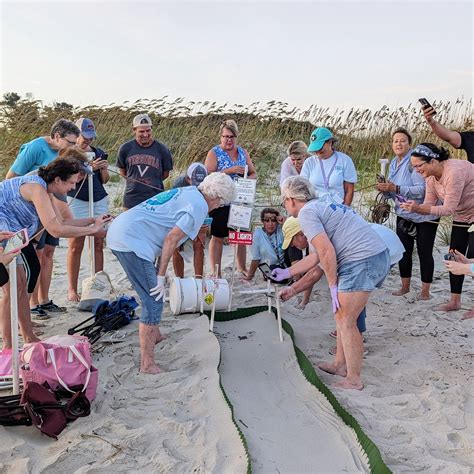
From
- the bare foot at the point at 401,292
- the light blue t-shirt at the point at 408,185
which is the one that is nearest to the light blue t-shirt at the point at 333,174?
the light blue t-shirt at the point at 408,185

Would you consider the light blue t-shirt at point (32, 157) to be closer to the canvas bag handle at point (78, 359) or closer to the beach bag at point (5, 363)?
the beach bag at point (5, 363)

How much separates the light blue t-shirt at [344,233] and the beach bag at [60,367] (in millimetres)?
1488

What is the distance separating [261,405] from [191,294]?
1.57m

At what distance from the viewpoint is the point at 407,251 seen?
5.31m

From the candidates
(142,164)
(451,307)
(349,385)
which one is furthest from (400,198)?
(142,164)

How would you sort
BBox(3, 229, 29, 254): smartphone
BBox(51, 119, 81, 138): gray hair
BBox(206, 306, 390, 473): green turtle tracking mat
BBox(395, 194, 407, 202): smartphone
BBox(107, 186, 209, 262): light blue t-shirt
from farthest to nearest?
BBox(395, 194, 407, 202): smartphone
BBox(51, 119, 81, 138): gray hair
BBox(107, 186, 209, 262): light blue t-shirt
BBox(3, 229, 29, 254): smartphone
BBox(206, 306, 390, 473): green turtle tracking mat

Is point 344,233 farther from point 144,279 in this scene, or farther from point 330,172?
point 330,172

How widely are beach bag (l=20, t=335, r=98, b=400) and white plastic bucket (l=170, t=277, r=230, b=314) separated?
150cm

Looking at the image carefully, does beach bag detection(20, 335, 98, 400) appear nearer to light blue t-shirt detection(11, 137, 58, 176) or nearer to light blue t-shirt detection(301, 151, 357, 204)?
light blue t-shirt detection(11, 137, 58, 176)

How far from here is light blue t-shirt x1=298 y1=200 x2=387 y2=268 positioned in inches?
134

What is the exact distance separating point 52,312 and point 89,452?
234 cm

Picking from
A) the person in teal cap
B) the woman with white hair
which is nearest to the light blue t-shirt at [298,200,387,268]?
the woman with white hair

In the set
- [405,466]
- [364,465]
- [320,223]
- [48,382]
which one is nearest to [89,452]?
[48,382]

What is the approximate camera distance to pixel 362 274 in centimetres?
343
